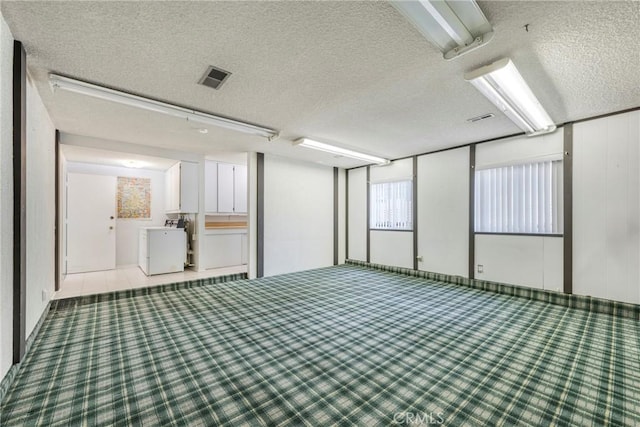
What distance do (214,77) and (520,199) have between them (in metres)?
4.32

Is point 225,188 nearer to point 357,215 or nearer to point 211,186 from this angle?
point 211,186

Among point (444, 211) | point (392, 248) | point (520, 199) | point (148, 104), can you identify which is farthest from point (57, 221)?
point (520, 199)

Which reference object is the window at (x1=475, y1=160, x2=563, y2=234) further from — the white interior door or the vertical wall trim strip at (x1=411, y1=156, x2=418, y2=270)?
the white interior door

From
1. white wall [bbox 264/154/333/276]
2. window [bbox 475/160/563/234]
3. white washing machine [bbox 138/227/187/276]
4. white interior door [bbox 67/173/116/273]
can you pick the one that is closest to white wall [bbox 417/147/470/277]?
window [bbox 475/160/563/234]

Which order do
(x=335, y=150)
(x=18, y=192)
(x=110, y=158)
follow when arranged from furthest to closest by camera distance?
(x=110, y=158)
(x=335, y=150)
(x=18, y=192)

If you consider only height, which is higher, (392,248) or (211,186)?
(211,186)

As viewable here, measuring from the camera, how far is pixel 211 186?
232 inches

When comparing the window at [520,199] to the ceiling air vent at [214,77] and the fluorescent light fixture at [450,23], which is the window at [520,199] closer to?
the fluorescent light fixture at [450,23]

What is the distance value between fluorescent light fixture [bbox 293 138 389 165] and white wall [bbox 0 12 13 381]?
3.06 meters

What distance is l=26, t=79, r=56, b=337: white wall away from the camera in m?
Answer: 2.37

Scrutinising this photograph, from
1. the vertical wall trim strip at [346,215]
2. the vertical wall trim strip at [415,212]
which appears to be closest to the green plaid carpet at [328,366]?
the vertical wall trim strip at [415,212]

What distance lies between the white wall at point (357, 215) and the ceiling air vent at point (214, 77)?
4342 millimetres

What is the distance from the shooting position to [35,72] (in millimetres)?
2260

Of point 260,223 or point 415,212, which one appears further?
point 415,212
